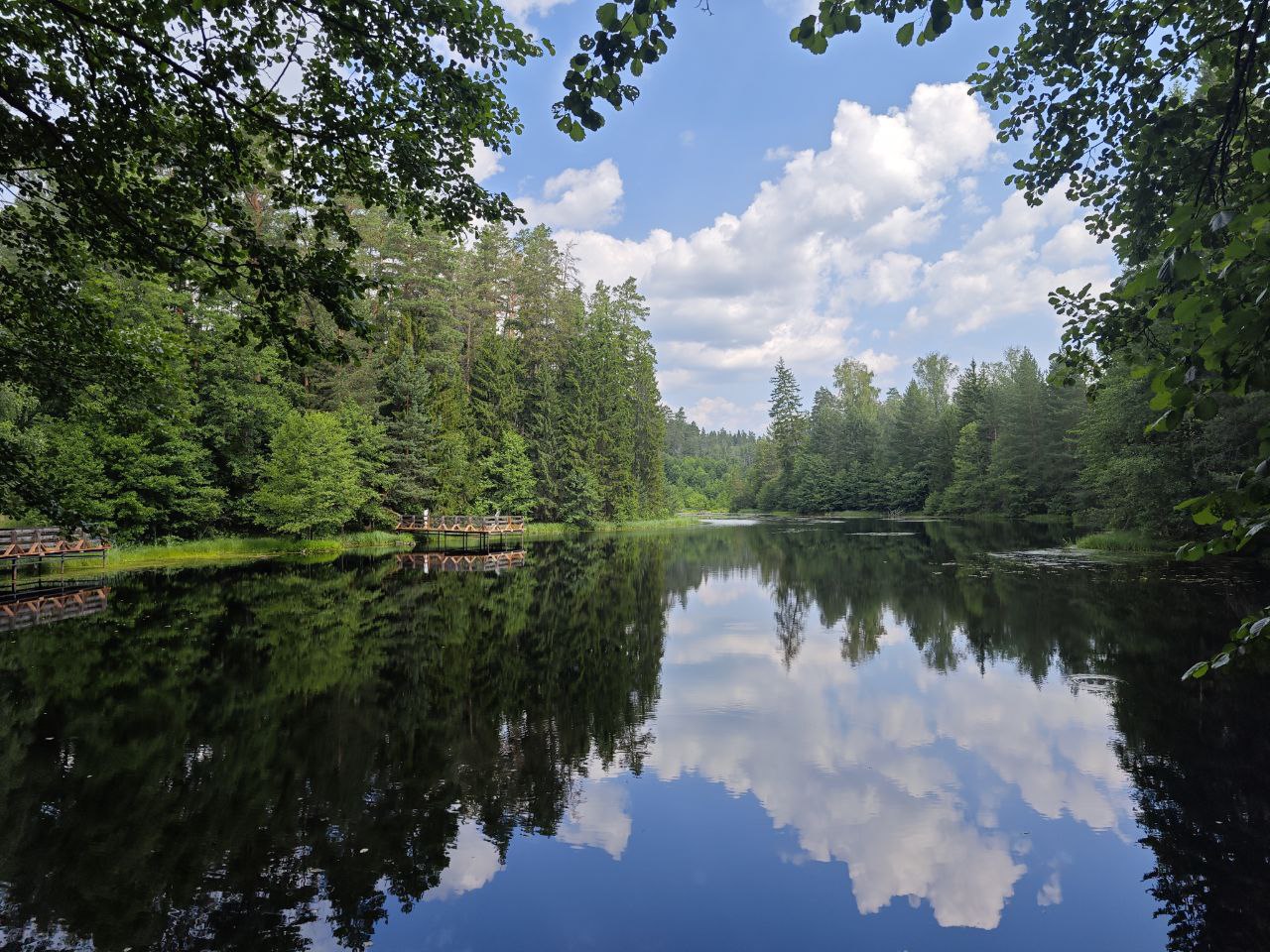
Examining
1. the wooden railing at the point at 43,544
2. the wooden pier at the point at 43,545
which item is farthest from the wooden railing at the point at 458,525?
the wooden railing at the point at 43,544

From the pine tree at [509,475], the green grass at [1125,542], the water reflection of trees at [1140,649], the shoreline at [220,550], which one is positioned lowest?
the water reflection of trees at [1140,649]

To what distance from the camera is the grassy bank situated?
2298 centimetres

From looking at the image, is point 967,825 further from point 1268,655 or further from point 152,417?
point 152,417

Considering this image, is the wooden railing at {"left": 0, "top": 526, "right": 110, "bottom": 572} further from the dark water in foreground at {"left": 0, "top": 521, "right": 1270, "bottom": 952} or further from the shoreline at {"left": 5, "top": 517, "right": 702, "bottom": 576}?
the dark water in foreground at {"left": 0, "top": 521, "right": 1270, "bottom": 952}

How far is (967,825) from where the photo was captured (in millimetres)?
5699

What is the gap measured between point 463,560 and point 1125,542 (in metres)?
27.7

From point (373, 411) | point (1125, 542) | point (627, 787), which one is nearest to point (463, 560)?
point (373, 411)

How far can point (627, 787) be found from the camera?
6.44 meters

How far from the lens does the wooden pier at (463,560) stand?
23.9m

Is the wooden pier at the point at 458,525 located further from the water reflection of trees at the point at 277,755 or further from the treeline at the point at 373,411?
the water reflection of trees at the point at 277,755

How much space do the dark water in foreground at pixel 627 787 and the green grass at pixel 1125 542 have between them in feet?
48.1

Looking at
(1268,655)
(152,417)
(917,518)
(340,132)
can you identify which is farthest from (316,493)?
(917,518)

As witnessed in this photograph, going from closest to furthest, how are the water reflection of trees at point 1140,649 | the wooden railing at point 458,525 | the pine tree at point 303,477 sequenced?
the water reflection of trees at point 1140,649, the pine tree at point 303,477, the wooden railing at point 458,525

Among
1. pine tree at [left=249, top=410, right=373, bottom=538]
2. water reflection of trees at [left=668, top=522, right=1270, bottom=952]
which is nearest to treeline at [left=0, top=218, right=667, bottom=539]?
pine tree at [left=249, top=410, right=373, bottom=538]
